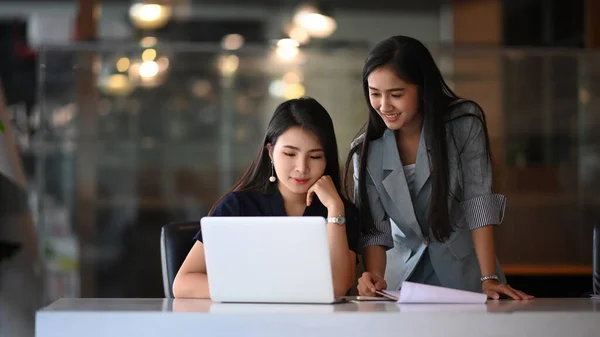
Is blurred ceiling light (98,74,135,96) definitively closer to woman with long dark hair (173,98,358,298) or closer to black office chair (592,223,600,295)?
woman with long dark hair (173,98,358,298)

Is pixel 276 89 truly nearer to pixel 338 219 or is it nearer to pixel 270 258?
pixel 338 219

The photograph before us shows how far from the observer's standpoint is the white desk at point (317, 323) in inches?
79.6

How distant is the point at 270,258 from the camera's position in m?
2.18

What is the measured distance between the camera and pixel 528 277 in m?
5.19

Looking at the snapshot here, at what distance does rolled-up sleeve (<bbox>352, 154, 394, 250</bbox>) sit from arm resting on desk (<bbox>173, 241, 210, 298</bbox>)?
48cm

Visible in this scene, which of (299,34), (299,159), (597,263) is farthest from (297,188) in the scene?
(299,34)

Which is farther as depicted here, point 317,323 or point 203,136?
point 203,136

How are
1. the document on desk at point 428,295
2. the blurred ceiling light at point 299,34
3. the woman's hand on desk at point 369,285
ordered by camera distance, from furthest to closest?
the blurred ceiling light at point 299,34
the woman's hand on desk at point 369,285
the document on desk at point 428,295

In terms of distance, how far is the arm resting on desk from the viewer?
2.57m

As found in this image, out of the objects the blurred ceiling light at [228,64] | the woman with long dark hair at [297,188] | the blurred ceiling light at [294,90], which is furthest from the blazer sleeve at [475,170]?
the blurred ceiling light at [228,64]

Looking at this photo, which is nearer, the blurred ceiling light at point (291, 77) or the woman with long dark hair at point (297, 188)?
the woman with long dark hair at point (297, 188)

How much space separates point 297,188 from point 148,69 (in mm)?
3346

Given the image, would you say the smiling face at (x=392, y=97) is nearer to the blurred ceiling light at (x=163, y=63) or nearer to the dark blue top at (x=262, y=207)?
the dark blue top at (x=262, y=207)

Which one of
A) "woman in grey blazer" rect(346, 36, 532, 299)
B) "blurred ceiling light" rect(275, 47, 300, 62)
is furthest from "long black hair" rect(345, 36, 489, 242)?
"blurred ceiling light" rect(275, 47, 300, 62)
